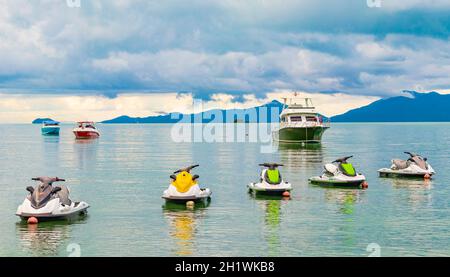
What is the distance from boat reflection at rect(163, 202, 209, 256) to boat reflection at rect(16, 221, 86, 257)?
17.4ft

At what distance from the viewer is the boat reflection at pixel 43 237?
26.2m

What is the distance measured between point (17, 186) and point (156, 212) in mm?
21419

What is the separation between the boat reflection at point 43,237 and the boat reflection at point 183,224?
5.30m

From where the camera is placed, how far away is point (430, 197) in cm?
4288

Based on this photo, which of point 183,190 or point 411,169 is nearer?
point 183,190

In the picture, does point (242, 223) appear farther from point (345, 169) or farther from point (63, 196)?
→ point (345, 169)

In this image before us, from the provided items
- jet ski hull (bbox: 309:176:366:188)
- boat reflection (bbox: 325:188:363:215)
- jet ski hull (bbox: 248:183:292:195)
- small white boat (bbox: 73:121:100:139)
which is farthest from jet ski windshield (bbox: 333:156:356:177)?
small white boat (bbox: 73:121:100:139)

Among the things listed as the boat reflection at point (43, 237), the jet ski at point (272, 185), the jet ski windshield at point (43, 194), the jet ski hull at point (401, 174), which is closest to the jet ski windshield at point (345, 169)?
the jet ski at point (272, 185)

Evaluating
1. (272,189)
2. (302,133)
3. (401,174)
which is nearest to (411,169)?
(401,174)

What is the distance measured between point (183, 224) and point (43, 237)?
23.9 feet

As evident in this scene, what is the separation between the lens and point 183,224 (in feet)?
103

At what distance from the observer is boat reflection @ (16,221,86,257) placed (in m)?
26.2

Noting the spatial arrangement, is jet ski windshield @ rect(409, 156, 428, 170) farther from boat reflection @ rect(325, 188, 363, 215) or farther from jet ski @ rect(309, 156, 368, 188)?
boat reflection @ rect(325, 188, 363, 215)
